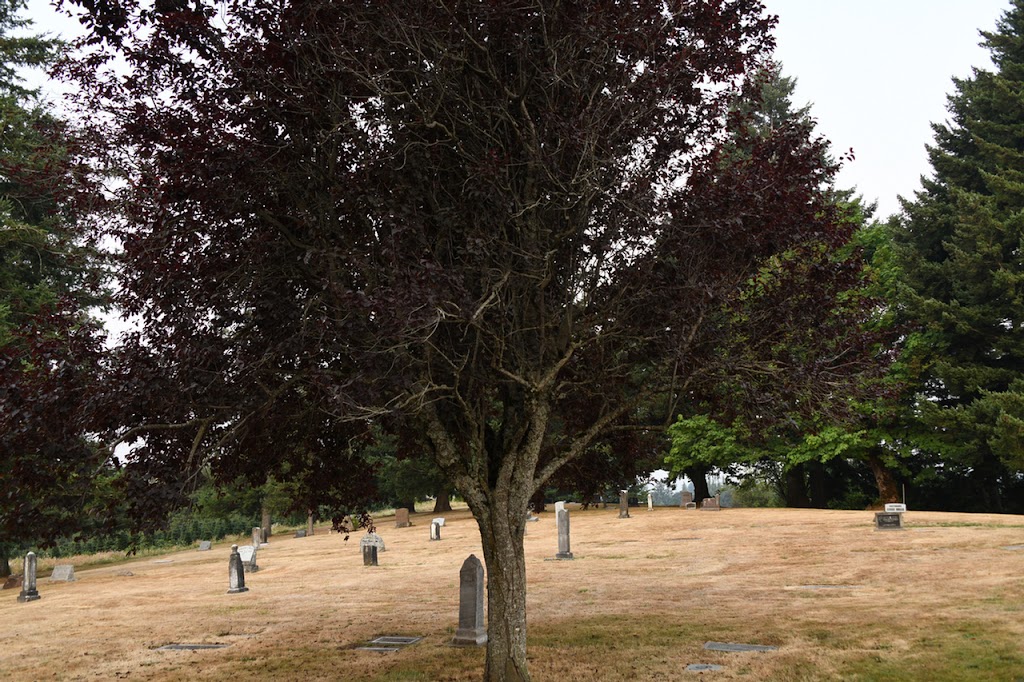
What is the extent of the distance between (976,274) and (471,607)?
33187 millimetres

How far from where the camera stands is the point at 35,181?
9.19m

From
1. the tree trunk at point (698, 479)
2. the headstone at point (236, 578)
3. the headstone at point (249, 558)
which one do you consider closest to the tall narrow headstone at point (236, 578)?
the headstone at point (236, 578)

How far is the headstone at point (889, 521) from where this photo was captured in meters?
26.4

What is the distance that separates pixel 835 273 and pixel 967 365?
102 feet

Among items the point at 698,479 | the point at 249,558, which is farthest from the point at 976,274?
the point at 249,558

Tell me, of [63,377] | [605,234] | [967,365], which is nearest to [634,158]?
[605,234]

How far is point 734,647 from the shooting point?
11.8 metres

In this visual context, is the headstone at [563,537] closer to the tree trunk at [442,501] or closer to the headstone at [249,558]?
the headstone at [249,558]

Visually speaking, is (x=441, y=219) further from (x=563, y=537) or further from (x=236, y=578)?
(x=563, y=537)

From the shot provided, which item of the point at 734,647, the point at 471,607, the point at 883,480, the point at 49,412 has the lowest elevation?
the point at 734,647

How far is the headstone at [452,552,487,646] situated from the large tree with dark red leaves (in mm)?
2780

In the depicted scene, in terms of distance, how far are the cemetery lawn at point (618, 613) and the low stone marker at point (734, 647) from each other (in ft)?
0.71

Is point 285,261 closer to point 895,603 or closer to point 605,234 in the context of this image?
point 605,234

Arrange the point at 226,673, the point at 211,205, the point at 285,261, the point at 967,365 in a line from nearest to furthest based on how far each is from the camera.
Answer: the point at 211,205, the point at 285,261, the point at 226,673, the point at 967,365
